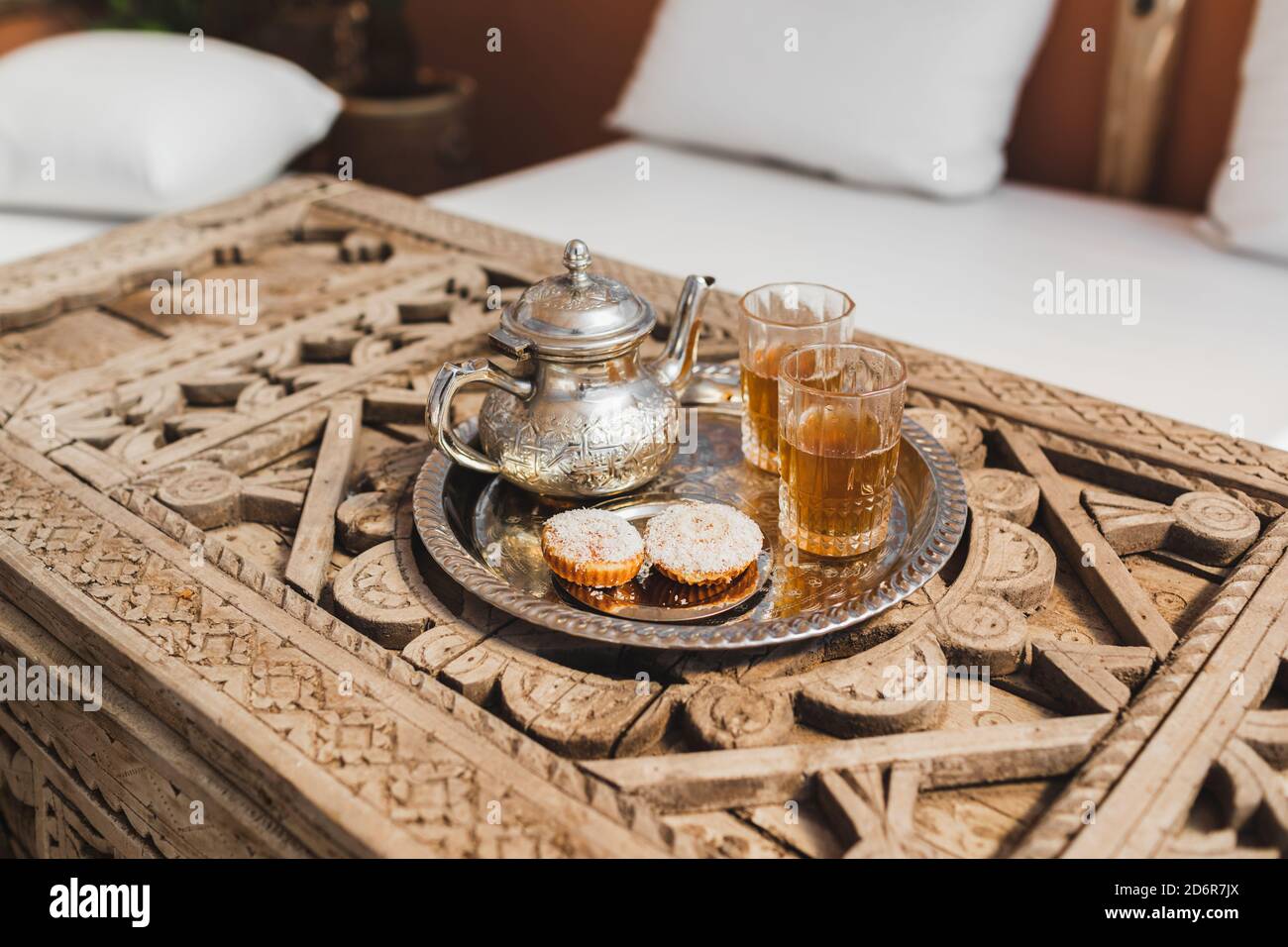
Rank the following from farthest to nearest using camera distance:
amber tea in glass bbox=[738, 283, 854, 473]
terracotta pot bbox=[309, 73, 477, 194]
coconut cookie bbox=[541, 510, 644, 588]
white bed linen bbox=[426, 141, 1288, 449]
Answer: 1. terracotta pot bbox=[309, 73, 477, 194]
2. white bed linen bbox=[426, 141, 1288, 449]
3. amber tea in glass bbox=[738, 283, 854, 473]
4. coconut cookie bbox=[541, 510, 644, 588]

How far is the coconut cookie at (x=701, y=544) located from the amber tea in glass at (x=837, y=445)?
0.06 m

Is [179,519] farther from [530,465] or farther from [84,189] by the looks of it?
[84,189]

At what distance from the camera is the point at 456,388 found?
966 millimetres

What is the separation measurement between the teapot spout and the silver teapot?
62 mm

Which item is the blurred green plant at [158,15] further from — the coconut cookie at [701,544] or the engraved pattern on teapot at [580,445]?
the coconut cookie at [701,544]

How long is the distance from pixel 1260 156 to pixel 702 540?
126cm

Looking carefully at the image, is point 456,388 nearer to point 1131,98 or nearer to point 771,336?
point 771,336

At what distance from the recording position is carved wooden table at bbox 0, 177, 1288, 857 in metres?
0.73

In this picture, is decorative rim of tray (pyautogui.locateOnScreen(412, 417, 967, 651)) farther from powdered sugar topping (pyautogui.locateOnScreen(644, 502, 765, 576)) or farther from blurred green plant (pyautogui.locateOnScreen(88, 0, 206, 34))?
blurred green plant (pyautogui.locateOnScreen(88, 0, 206, 34))

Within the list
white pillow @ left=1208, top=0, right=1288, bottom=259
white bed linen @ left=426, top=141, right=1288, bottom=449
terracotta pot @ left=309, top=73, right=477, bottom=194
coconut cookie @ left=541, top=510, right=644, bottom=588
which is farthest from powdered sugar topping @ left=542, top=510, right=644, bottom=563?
terracotta pot @ left=309, top=73, right=477, bottom=194

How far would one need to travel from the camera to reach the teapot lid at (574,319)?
0.94 metres

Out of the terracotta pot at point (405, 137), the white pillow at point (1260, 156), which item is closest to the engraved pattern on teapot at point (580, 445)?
the white pillow at point (1260, 156)
